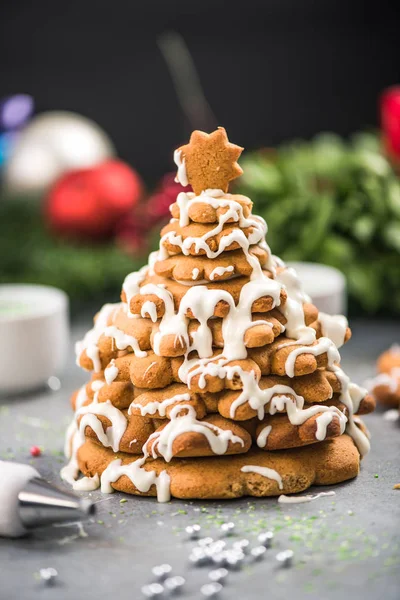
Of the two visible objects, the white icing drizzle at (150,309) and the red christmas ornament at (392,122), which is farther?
the red christmas ornament at (392,122)

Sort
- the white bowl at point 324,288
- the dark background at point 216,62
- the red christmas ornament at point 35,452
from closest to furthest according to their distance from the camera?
the red christmas ornament at point 35,452, the white bowl at point 324,288, the dark background at point 216,62

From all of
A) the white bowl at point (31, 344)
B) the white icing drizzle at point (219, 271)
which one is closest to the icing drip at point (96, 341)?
the white icing drizzle at point (219, 271)

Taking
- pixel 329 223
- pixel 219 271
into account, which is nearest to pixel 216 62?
pixel 329 223

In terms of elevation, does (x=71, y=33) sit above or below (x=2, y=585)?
above

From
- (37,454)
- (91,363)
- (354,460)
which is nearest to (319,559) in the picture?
(354,460)

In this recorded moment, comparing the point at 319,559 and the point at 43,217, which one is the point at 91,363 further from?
the point at 43,217

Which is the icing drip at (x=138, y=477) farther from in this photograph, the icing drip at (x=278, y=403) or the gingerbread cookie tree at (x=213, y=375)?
the icing drip at (x=278, y=403)

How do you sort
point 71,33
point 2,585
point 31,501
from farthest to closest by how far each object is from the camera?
point 71,33, point 31,501, point 2,585
